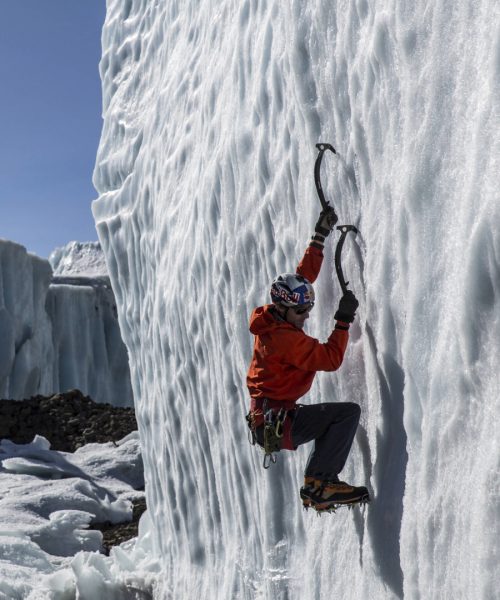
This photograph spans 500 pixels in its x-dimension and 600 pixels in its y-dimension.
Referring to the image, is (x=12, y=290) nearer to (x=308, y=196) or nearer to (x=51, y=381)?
(x=51, y=381)

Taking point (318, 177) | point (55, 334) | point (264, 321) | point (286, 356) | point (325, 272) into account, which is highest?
point (55, 334)

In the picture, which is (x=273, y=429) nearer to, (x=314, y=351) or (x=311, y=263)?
(x=314, y=351)

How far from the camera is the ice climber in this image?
125 inches

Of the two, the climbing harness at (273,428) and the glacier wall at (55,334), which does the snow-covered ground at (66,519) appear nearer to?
the climbing harness at (273,428)

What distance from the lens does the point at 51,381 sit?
23.5 m

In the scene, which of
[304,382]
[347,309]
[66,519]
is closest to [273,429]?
[304,382]

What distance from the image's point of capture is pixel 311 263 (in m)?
3.53

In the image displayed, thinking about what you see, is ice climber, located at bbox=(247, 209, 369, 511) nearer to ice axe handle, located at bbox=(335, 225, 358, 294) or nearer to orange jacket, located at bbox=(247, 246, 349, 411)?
orange jacket, located at bbox=(247, 246, 349, 411)

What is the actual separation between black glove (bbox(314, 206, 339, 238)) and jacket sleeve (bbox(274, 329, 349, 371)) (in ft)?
1.70

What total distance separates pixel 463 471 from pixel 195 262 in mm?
3141

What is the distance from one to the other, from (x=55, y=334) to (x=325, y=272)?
22144mm

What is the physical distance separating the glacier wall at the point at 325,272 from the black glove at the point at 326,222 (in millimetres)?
80

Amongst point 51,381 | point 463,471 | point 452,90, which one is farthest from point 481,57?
point 51,381

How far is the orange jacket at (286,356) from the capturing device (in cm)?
320
